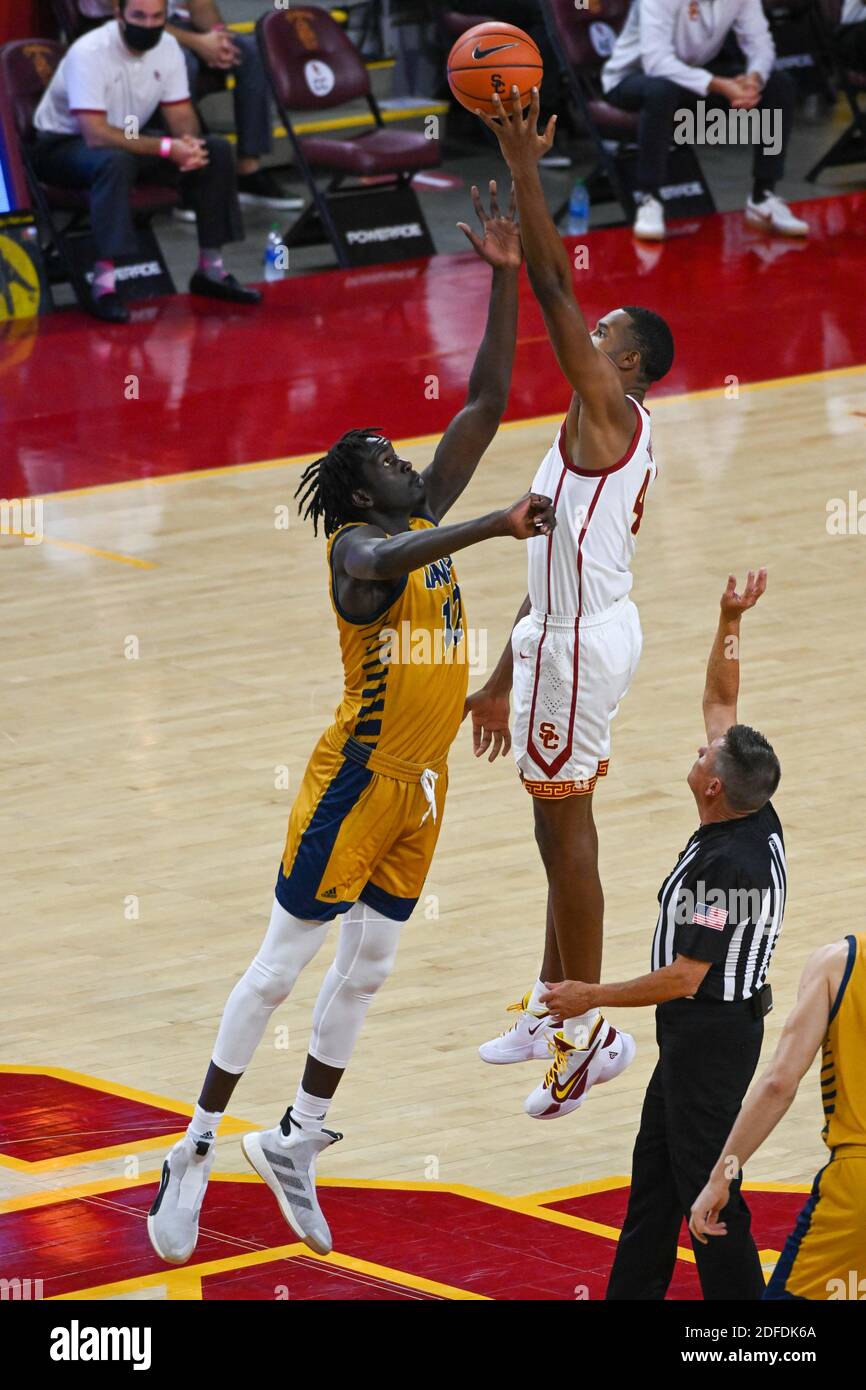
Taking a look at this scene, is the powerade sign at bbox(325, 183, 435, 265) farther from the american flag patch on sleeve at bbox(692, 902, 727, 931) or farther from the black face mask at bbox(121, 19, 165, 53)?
the american flag patch on sleeve at bbox(692, 902, 727, 931)

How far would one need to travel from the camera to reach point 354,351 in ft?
48.4

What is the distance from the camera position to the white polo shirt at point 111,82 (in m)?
14.8

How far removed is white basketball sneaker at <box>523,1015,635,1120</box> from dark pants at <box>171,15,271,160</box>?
1076 cm

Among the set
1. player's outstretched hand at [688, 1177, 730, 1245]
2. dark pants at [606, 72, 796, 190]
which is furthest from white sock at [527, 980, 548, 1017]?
dark pants at [606, 72, 796, 190]

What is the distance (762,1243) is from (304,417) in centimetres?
827

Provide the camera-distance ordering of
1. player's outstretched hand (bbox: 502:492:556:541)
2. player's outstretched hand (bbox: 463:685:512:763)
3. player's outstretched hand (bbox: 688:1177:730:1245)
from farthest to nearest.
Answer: player's outstretched hand (bbox: 463:685:512:763) < player's outstretched hand (bbox: 502:492:556:541) < player's outstretched hand (bbox: 688:1177:730:1245)

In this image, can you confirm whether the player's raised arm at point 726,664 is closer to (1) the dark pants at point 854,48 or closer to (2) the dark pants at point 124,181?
(2) the dark pants at point 124,181

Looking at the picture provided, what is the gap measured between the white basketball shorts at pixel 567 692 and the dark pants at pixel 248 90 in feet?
34.1

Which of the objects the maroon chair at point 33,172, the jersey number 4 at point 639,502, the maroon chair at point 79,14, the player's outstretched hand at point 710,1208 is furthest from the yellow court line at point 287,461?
the player's outstretched hand at point 710,1208

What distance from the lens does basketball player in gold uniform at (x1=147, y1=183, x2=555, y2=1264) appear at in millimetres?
5992

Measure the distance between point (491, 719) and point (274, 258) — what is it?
9955 millimetres

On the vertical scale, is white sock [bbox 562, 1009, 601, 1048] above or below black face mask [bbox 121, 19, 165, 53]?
below

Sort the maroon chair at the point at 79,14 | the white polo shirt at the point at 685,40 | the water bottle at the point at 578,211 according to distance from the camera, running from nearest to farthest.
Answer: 1. the maroon chair at the point at 79,14
2. the white polo shirt at the point at 685,40
3. the water bottle at the point at 578,211

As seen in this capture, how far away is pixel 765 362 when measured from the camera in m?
14.7
